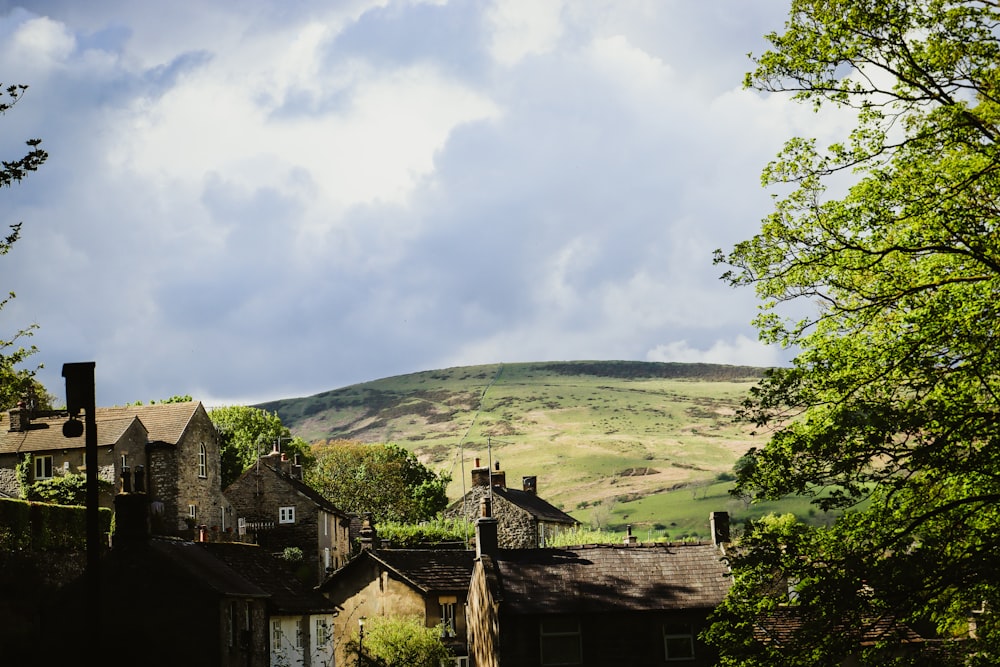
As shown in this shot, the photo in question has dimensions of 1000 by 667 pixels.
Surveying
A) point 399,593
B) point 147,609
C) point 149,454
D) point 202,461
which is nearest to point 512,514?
point 202,461

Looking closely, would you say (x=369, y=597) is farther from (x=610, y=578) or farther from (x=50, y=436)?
(x=50, y=436)

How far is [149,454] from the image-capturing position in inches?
2579

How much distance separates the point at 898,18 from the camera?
20.0 meters

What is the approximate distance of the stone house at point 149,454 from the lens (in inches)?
2445

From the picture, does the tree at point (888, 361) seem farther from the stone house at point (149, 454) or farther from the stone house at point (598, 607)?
the stone house at point (149, 454)

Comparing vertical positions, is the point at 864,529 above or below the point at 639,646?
above

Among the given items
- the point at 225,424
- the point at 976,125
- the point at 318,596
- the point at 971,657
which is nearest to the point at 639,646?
the point at 318,596

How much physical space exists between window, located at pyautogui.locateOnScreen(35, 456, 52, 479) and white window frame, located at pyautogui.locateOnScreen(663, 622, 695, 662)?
36764mm

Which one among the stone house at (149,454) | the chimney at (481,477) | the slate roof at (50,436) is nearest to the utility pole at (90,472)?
the stone house at (149,454)

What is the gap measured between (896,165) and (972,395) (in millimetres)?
4205

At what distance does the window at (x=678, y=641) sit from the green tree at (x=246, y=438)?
64880 mm

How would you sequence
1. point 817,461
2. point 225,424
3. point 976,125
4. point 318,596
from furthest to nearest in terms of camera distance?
point 225,424 < point 318,596 < point 817,461 < point 976,125

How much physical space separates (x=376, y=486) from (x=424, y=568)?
5818 cm

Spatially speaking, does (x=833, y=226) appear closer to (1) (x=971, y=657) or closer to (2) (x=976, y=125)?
(2) (x=976, y=125)
